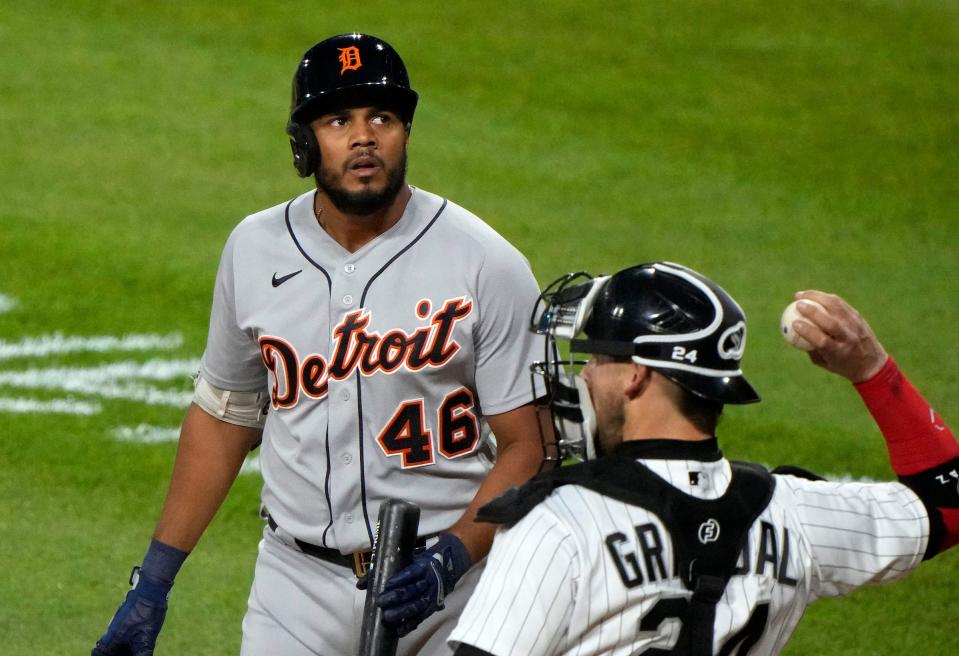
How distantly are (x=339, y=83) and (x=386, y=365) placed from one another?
69cm

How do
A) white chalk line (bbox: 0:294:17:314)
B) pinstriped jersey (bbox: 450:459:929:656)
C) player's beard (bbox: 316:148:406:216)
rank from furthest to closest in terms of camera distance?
1. white chalk line (bbox: 0:294:17:314)
2. player's beard (bbox: 316:148:406:216)
3. pinstriped jersey (bbox: 450:459:929:656)

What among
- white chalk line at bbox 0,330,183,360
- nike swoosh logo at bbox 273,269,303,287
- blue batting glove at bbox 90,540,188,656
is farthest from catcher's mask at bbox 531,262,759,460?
white chalk line at bbox 0,330,183,360

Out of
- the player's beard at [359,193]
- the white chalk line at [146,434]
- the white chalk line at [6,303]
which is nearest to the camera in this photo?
the player's beard at [359,193]

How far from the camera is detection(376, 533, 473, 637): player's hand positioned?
320 centimetres

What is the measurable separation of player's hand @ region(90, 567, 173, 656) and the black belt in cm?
44

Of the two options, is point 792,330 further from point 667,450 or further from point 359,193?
point 359,193

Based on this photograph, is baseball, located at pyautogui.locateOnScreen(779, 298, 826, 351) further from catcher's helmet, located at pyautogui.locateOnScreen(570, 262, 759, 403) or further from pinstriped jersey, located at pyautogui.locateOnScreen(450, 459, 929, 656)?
pinstriped jersey, located at pyautogui.locateOnScreen(450, 459, 929, 656)

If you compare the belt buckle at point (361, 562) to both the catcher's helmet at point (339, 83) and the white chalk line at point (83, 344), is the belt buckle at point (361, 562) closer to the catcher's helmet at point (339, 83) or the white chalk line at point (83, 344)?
the catcher's helmet at point (339, 83)

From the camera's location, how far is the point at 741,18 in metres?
13.2

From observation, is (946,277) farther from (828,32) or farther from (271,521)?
(271,521)

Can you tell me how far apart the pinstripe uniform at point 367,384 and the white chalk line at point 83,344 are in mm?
4037

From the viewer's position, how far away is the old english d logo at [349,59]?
374 centimetres

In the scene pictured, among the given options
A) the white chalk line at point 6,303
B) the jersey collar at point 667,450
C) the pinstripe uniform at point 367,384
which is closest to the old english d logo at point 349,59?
the pinstripe uniform at point 367,384

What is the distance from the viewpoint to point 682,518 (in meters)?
2.63
